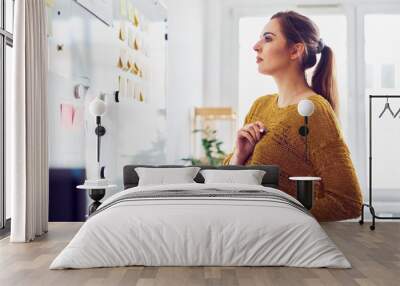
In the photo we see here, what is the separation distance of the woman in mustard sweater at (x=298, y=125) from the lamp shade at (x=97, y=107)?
2.43 m

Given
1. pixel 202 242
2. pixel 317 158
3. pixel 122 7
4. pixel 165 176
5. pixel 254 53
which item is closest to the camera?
pixel 202 242

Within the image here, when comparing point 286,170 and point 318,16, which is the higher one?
point 318,16

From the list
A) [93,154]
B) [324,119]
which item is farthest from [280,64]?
[93,154]

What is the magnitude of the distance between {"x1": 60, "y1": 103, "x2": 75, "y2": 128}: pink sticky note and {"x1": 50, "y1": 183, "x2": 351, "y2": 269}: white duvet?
6.43 feet

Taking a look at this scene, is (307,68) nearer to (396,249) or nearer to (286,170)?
(286,170)

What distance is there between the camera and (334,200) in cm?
771

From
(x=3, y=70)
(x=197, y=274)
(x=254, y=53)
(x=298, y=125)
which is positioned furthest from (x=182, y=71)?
(x=197, y=274)

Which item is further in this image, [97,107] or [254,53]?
[254,53]

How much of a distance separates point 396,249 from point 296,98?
11.1 feet

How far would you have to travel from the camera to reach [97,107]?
6.11 meters

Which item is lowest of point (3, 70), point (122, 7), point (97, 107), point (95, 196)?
point (95, 196)

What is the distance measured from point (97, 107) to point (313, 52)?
A: 344 centimetres

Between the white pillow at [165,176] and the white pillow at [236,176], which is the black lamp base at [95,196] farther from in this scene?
the white pillow at [236,176]

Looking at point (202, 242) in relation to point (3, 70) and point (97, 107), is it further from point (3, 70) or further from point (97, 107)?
point (3, 70)
